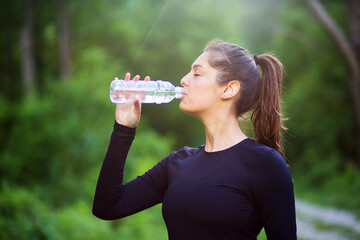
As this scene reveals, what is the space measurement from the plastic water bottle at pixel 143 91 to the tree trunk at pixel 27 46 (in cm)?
876

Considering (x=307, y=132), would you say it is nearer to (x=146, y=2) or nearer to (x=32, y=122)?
(x=146, y=2)

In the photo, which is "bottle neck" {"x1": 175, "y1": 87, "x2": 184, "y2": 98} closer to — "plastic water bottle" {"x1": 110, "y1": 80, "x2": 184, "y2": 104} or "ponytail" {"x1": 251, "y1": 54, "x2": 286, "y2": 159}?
"plastic water bottle" {"x1": 110, "y1": 80, "x2": 184, "y2": 104}

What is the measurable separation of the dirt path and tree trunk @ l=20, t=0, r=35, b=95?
7348 millimetres

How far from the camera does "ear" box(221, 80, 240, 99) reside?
1856mm

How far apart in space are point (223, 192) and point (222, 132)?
1.01 ft

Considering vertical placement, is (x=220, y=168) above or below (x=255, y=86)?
below

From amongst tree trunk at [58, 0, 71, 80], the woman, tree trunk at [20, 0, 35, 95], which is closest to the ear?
the woman

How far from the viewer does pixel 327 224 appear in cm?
723

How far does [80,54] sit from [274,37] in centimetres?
827

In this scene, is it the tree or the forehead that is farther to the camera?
the tree

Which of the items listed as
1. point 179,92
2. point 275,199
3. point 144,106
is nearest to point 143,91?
point 179,92

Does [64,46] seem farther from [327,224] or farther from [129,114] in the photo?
[129,114]

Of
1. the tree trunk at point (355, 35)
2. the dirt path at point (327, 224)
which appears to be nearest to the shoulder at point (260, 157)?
the dirt path at point (327, 224)

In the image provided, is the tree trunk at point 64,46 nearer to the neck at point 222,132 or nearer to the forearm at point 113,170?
the forearm at point 113,170
